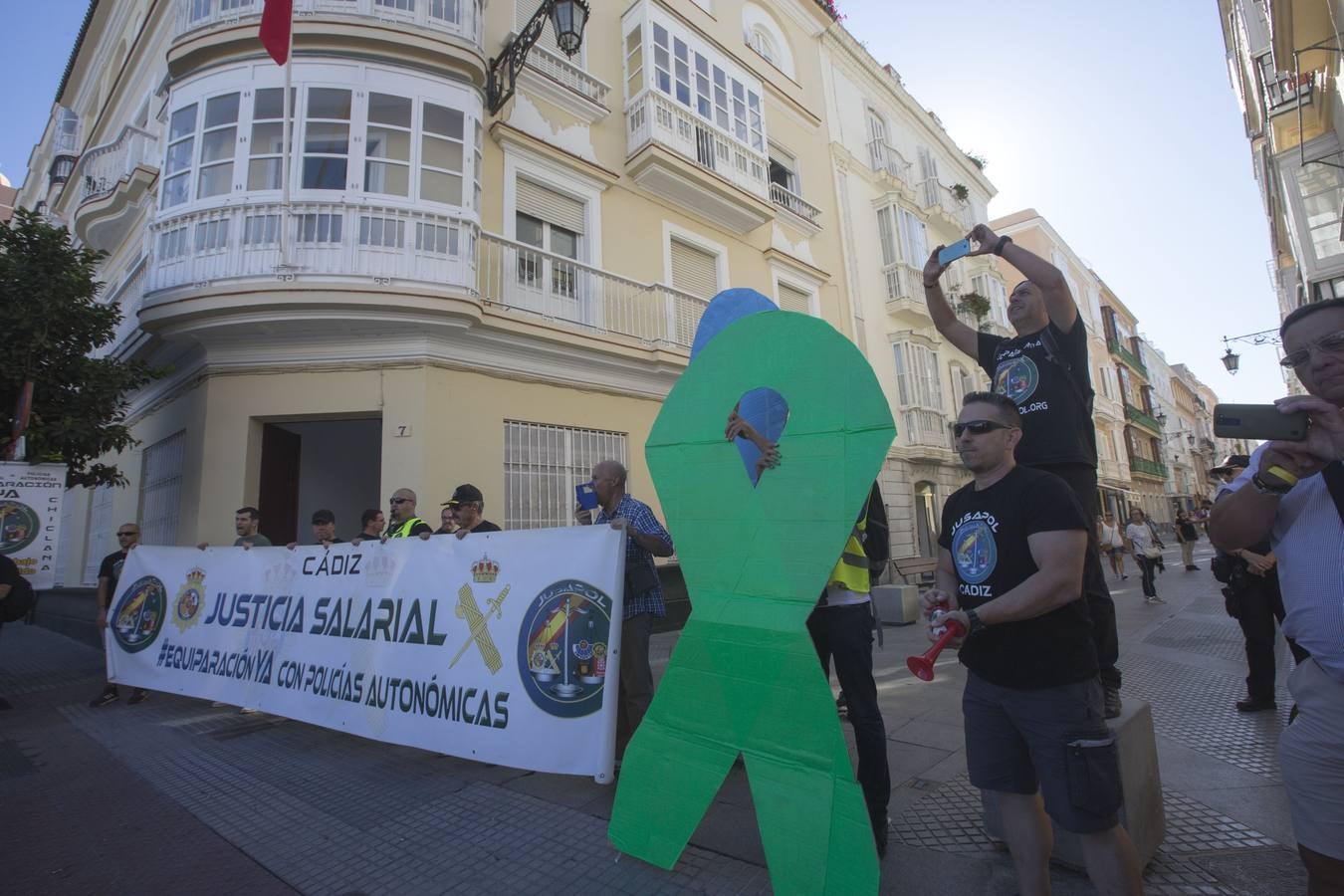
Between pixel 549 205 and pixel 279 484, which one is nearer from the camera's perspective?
pixel 279 484

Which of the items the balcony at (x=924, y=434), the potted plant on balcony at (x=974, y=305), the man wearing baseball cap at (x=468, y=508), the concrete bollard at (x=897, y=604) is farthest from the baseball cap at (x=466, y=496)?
the potted plant on balcony at (x=974, y=305)

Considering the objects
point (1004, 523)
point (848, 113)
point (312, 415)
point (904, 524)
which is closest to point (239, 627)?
point (312, 415)

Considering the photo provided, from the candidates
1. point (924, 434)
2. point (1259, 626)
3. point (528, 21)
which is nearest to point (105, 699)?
point (1259, 626)

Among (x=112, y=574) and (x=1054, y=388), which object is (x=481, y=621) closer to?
(x=1054, y=388)

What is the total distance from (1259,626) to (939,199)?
1775cm

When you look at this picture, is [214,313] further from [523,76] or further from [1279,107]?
[1279,107]

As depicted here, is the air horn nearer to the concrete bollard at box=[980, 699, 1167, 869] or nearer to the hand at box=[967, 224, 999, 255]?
the concrete bollard at box=[980, 699, 1167, 869]

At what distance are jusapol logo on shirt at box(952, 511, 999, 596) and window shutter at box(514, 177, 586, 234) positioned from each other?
884 cm

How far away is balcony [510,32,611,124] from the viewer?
9531mm

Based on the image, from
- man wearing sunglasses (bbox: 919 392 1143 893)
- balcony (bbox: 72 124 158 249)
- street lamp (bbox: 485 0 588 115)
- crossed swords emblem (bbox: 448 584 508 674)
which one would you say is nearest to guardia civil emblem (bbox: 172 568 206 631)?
crossed swords emblem (bbox: 448 584 508 674)

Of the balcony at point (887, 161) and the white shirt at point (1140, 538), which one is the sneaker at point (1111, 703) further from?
the balcony at point (887, 161)

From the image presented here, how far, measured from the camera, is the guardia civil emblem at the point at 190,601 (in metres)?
5.37

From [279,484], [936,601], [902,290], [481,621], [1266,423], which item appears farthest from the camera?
[902,290]

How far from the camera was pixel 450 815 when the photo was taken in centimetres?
303
